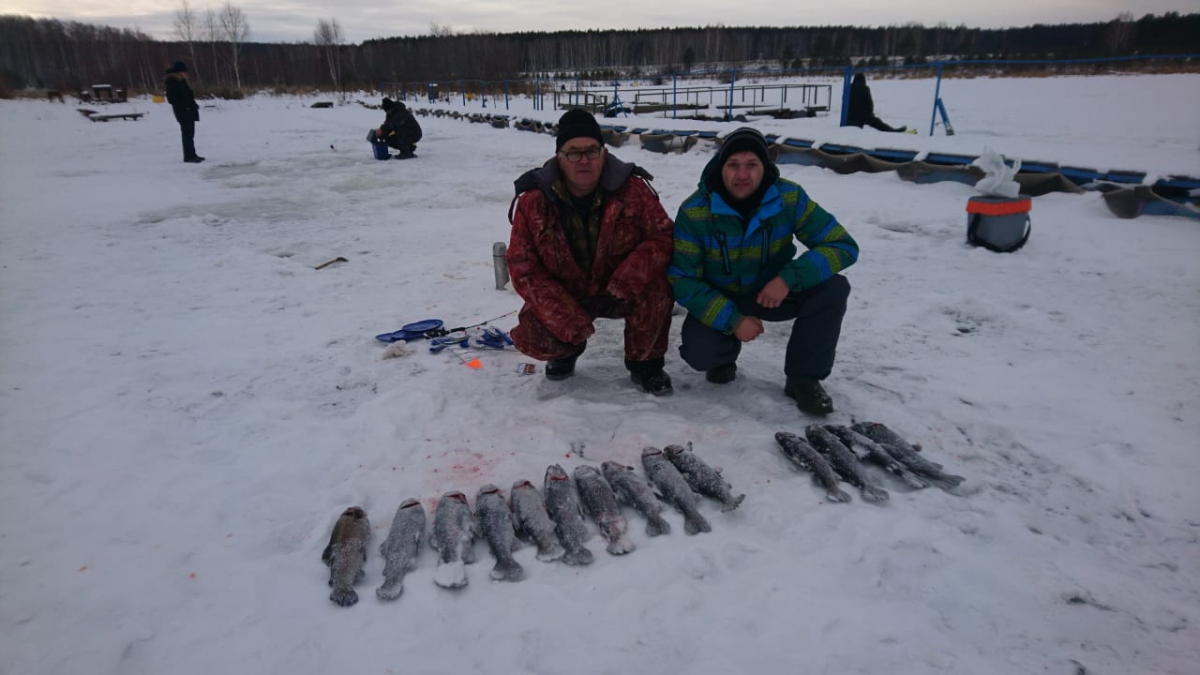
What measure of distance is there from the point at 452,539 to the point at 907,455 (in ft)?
6.96

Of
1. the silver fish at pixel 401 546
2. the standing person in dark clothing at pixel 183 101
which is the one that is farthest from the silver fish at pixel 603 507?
the standing person in dark clothing at pixel 183 101

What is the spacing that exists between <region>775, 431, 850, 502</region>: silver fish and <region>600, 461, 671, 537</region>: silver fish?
2.40 feet

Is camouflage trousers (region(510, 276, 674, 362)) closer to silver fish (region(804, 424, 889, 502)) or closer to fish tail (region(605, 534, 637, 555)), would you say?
silver fish (region(804, 424, 889, 502))

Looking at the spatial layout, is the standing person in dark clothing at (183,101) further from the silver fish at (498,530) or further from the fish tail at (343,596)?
the fish tail at (343,596)

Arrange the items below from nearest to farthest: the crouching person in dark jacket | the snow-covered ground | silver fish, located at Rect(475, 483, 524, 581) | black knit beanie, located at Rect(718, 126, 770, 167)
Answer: the snow-covered ground < silver fish, located at Rect(475, 483, 524, 581) < black knit beanie, located at Rect(718, 126, 770, 167) < the crouching person in dark jacket

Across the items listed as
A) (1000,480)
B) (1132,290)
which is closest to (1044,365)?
(1000,480)

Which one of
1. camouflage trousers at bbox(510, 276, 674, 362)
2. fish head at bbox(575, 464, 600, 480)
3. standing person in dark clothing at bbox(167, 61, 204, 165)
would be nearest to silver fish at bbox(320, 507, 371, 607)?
fish head at bbox(575, 464, 600, 480)

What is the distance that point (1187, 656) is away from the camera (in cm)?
203

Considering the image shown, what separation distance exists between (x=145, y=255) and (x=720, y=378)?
21.1 ft

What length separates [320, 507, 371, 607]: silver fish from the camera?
2.36m

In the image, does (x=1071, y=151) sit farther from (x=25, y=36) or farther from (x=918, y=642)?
(x=25, y=36)

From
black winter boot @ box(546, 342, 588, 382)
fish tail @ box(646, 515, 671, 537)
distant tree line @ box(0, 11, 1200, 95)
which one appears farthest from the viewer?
distant tree line @ box(0, 11, 1200, 95)

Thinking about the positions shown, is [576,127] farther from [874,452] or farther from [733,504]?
[874,452]

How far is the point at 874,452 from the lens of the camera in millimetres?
3074
